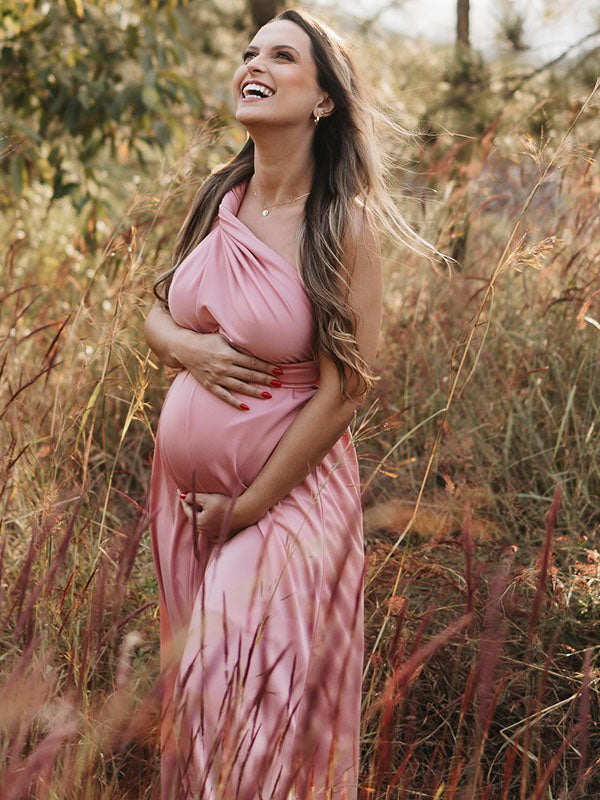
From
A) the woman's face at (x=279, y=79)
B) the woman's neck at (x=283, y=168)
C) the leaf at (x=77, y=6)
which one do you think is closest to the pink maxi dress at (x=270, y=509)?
the woman's neck at (x=283, y=168)

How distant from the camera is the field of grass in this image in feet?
6.30

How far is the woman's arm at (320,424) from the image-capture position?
2.07m

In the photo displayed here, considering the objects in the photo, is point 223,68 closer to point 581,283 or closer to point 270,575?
point 581,283

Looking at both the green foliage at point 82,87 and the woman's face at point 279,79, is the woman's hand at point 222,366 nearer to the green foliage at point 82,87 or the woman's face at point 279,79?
the woman's face at point 279,79

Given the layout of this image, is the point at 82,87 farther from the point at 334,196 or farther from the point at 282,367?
the point at 282,367

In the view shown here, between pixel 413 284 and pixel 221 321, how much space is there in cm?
211

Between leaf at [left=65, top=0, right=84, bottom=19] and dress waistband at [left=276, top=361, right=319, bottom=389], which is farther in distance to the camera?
leaf at [left=65, top=0, right=84, bottom=19]

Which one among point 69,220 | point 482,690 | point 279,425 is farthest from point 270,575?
point 69,220

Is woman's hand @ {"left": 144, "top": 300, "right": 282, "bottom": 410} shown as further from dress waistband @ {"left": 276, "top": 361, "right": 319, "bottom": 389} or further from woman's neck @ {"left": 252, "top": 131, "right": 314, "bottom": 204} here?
woman's neck @ {"left": 252, "top": 131, "right": 314, "bottom": 204}

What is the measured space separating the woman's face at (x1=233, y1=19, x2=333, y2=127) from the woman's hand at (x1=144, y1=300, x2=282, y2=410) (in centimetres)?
51

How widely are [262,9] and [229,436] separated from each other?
8.55 meters

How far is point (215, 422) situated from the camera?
214 cm

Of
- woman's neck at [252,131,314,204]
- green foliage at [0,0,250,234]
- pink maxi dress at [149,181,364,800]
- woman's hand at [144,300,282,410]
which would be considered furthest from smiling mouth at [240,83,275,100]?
green foliage at [0,0,250,234]

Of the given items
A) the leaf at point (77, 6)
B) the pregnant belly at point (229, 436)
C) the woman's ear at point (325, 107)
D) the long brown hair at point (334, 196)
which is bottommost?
the pregnant belly at point (229, 436)
